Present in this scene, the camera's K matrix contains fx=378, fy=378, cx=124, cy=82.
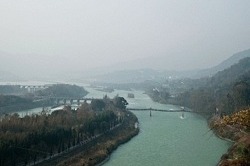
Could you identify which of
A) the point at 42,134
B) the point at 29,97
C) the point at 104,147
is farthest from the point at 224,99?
the point at 29,97

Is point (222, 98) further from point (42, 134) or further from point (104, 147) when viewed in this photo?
point (42, 134)

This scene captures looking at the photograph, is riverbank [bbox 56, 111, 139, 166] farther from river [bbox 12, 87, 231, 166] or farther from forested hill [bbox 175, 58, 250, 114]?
forested hill [bbox 175, 58, 250, 114]

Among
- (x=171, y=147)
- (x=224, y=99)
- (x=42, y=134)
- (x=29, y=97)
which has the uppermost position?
(x=29, y=97)

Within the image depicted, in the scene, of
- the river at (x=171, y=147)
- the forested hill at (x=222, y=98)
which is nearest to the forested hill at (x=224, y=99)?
the forested hill at (x=222, y=98)

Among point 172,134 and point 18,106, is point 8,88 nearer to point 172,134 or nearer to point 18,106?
point 18,106

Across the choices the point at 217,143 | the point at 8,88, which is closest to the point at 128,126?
the point at 217,143
